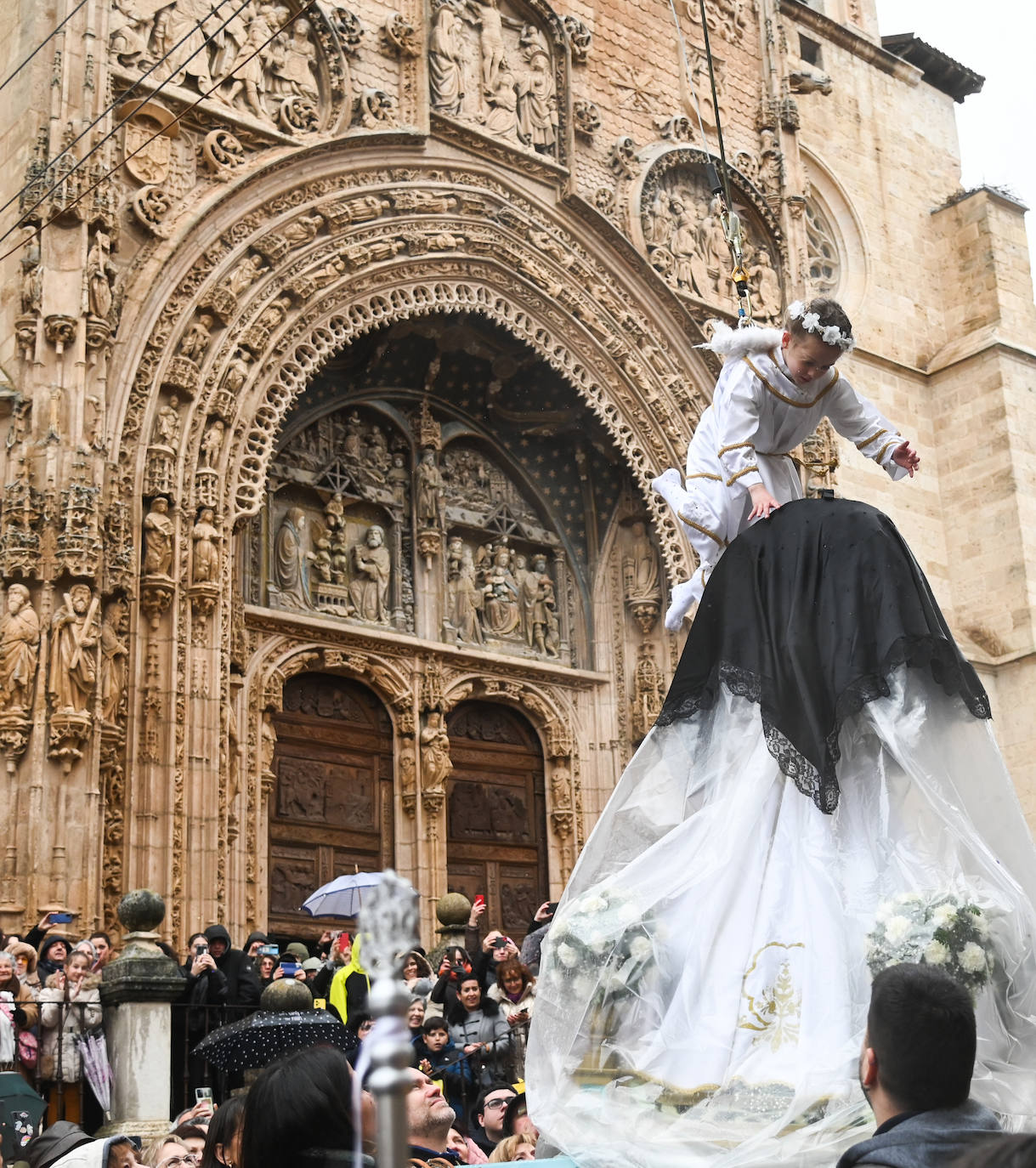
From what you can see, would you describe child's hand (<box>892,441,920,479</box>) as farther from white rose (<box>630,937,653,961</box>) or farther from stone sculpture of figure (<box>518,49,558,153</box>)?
stone sculpture of figure (<box>518,49,558,153</box>)

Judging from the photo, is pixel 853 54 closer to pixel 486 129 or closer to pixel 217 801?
pixel 486 129

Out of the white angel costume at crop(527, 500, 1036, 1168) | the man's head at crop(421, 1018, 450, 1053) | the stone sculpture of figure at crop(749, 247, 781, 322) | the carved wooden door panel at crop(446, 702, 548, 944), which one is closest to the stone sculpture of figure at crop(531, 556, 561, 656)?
the carved wooden door panel at crop(446, 702, 548, 944)

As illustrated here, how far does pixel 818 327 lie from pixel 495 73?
40.6ft

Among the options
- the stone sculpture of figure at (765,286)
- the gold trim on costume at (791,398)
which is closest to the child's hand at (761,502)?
the gold trim on costume at (791,398)

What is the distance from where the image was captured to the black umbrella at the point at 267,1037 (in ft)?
21.2

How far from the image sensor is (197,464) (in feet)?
43.3

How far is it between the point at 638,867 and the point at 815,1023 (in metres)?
0.73

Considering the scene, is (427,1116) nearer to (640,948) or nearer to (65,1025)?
(640,948)

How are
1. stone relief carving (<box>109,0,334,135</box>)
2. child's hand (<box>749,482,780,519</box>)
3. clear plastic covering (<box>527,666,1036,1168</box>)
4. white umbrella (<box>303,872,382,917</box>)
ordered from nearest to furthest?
clear plastic covering (<box>527,666,1036,1168</box>)
child's hand (<box>749,482,780,519</box>)
white umbrella (<box>303,872,382,917</box>)
stone relief carving (<box>109,0,334,135</box>)

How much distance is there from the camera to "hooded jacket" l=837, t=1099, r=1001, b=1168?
2.32 meters

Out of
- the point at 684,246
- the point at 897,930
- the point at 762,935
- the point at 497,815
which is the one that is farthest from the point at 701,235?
the point at 897,930

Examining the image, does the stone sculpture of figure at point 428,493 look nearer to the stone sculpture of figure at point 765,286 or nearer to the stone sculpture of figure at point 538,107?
the stone sculpture of figure at point 538,107

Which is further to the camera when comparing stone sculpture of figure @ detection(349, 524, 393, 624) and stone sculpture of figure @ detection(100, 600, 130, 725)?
stone sculpture of figure @ detection(349, 524, 393, 624)

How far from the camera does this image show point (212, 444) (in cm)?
1330
